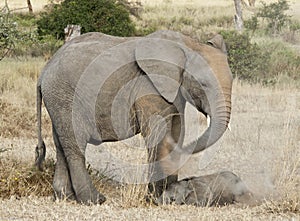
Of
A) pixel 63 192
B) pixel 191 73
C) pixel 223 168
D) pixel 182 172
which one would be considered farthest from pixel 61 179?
pixel 223 168

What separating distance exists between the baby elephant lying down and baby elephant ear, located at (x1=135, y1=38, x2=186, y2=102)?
926mm

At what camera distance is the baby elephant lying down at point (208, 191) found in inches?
277

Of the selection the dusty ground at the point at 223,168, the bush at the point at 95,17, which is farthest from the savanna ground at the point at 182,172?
the bush at the point at 95,17

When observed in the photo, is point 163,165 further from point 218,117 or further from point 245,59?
point 245,59

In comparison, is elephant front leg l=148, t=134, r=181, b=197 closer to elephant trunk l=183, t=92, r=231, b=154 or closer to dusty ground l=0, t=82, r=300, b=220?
dusty ground l=0, t=82, r=300, b=220

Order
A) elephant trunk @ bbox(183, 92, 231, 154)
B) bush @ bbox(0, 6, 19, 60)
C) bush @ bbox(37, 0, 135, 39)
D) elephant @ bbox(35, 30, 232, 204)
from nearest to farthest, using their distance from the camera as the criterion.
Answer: elephant trunk @ bbox(183, 92, 231, 154) → elephant @ bbox(35, 30, 232, 204) → bush @ bbox(0, 6, 19, 60) → bush @ bbox(37, 0, 135, 39)

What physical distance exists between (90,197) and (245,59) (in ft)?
45.8

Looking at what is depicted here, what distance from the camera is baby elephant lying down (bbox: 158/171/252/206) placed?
7039mm

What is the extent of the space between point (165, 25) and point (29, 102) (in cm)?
2424

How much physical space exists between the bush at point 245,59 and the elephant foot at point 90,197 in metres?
12.6

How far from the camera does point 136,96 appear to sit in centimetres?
711

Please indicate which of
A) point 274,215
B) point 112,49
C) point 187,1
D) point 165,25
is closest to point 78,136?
point 112,49

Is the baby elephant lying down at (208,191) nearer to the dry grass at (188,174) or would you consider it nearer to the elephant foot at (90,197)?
the dry grass at (188,174)

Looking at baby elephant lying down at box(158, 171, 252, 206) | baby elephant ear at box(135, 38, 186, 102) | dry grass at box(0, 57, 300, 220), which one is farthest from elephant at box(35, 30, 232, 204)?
dry grass at box(0, 57, 300, 220)
